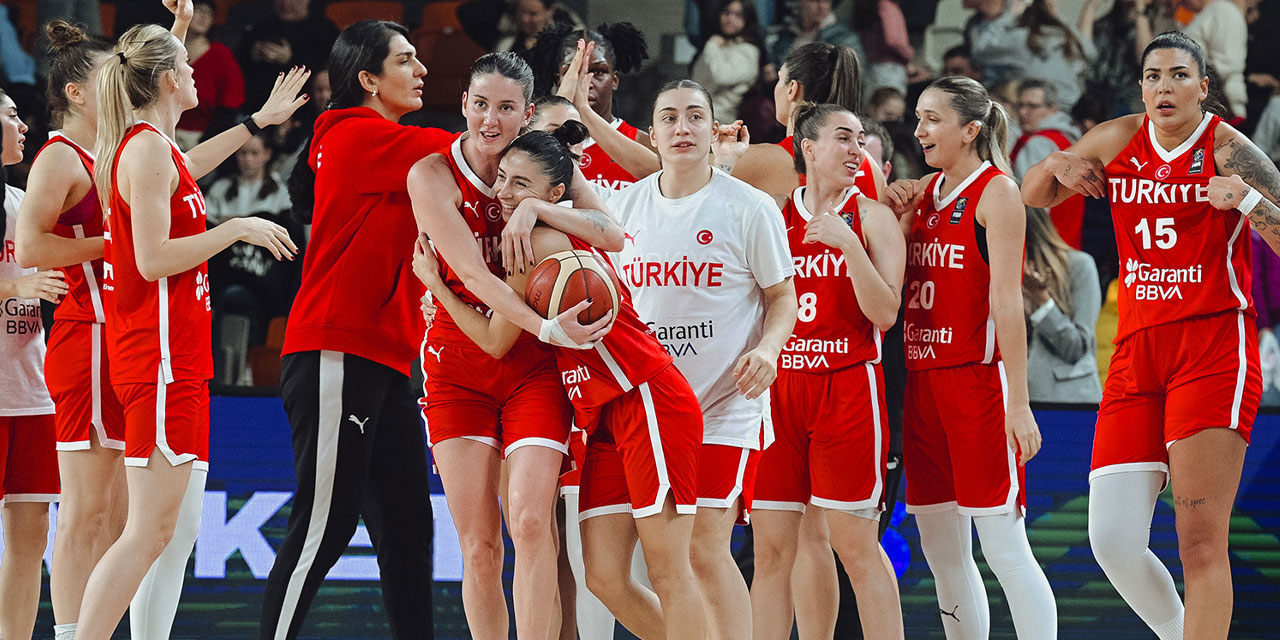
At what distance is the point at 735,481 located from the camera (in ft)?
14.5


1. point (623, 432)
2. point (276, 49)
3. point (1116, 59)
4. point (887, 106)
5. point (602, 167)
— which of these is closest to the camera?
point (623, 432)

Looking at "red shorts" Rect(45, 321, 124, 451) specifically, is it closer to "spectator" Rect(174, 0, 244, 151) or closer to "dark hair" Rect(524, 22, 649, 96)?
"dark hair" Rect(524, 22, 649, 96)

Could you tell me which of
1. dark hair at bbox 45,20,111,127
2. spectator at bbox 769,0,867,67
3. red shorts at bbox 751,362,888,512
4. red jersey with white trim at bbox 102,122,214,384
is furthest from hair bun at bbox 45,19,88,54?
spectator at bbox 769,0,867,67

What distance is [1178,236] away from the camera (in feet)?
15.5

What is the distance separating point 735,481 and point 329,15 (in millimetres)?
5815

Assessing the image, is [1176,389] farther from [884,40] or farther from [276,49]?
[276,49]

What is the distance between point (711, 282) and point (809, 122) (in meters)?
0.84

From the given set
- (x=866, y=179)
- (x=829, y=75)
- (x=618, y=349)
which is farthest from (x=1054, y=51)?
(x=618, y=349)

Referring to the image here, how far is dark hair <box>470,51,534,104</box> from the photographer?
429 cm

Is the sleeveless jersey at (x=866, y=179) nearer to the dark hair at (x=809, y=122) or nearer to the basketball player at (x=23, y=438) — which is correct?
the dark hair at (x=809, y=122)

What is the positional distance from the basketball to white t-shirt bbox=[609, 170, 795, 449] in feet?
1.71

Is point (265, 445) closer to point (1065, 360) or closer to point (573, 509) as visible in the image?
point (573, 509)

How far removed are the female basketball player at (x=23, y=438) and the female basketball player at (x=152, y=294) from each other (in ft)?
2.47

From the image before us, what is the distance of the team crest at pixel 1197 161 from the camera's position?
15.4 ft
